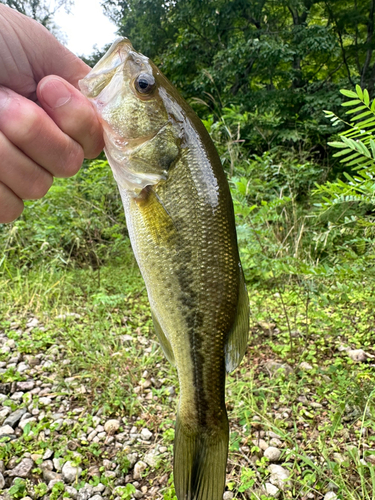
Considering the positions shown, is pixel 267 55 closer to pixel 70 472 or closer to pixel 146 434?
pixel 146 434

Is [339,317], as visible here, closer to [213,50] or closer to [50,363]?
[50,363]

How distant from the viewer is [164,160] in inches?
50.6

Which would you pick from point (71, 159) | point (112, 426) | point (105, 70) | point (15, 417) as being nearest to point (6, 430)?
point (15, 417)

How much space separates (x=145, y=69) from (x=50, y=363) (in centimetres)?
271

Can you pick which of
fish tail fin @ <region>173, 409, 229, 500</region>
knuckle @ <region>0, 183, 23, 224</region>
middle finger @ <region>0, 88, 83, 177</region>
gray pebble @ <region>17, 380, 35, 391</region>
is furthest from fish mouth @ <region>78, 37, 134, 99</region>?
gray pebble @ <region>17, 380, 35, 391</region>

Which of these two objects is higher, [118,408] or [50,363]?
[50,363]

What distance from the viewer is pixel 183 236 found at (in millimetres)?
1243

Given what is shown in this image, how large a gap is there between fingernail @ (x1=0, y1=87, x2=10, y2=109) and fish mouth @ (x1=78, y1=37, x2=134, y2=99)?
26cm

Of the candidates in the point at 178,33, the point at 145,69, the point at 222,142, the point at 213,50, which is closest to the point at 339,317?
the point at 145,69

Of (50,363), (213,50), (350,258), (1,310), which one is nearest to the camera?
(350,258)

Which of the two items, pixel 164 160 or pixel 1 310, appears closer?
pixel 164 160

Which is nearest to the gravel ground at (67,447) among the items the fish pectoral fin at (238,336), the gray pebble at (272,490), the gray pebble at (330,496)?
the gray pebble at (272,490)

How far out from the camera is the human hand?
1.19m

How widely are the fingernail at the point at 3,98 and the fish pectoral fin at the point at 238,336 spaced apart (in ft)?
3.48
